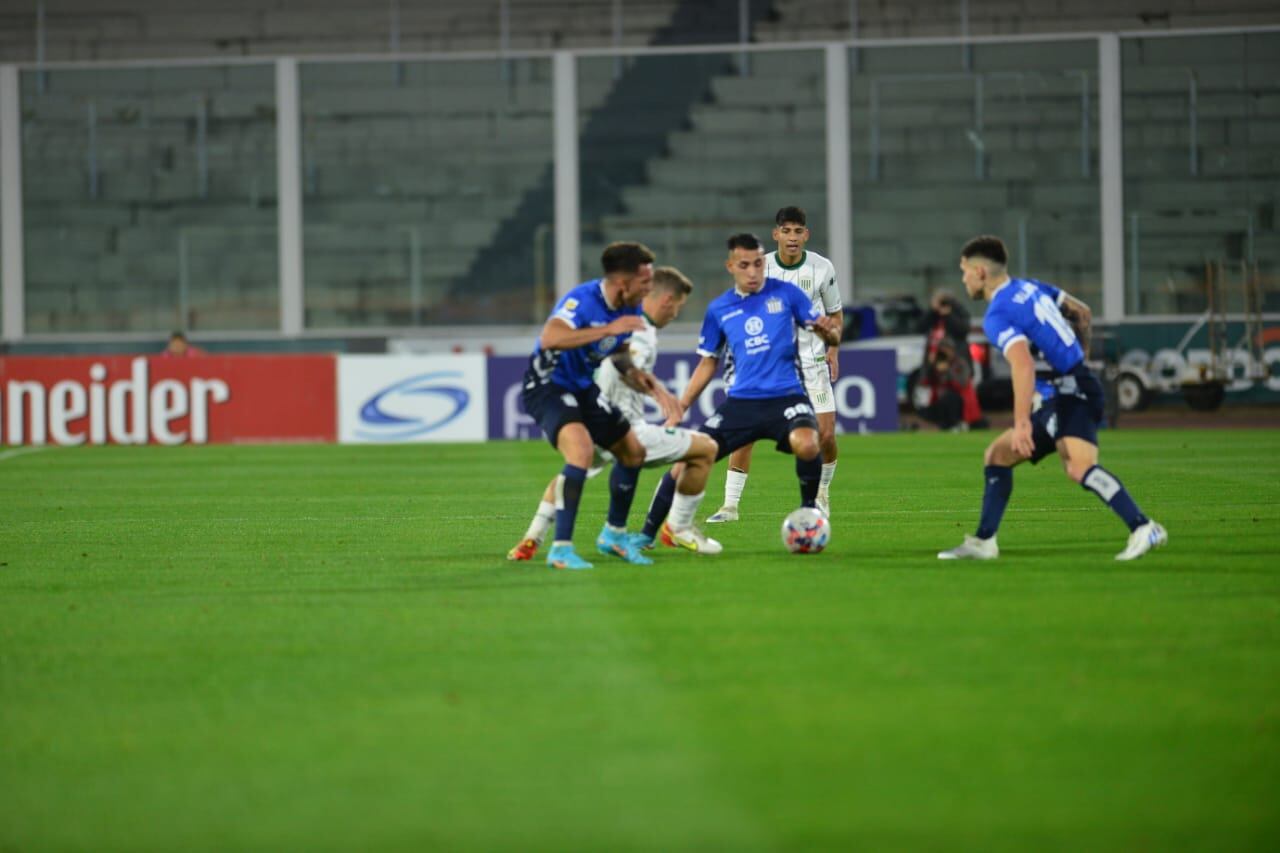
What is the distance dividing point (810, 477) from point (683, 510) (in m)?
0.80

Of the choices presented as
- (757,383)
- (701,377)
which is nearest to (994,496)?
(757,383)

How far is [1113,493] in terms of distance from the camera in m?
9.30

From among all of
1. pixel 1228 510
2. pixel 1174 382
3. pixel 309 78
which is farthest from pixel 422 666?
pixel 309 78

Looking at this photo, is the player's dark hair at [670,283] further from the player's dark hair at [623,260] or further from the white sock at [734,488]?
the white sock at [734,488]

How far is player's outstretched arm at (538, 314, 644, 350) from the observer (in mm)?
8953

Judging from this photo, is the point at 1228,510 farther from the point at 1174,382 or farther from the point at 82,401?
the point at 1174,382

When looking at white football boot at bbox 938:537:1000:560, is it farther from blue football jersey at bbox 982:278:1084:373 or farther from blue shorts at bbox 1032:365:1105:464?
blue football jersey at bbox 982:278:1084:373

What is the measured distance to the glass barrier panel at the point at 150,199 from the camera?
1494 inches

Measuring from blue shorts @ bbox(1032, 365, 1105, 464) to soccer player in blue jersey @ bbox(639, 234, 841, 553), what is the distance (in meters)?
1.46

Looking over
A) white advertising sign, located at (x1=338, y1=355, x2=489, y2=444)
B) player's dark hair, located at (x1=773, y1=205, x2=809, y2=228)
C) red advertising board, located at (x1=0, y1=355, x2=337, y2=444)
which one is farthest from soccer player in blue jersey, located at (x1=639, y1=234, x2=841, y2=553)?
red advertising board, located at (x1=0, y1=355, x2=337, y2=444)

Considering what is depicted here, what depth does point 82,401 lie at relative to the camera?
1045 inches

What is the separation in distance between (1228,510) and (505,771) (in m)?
9.10

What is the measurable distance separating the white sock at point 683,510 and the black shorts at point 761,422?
36 centimetres

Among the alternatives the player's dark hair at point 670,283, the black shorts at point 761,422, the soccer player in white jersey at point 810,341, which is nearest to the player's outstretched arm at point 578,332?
the player's dark hair at point 670,283
